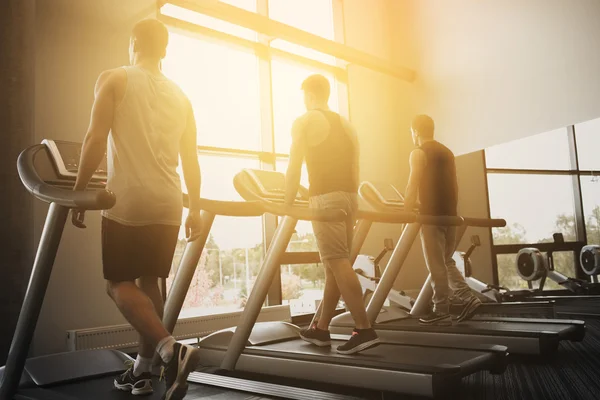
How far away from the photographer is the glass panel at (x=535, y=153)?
17.0ft

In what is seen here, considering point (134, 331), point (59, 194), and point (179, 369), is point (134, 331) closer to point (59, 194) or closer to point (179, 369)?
point (59, 194)

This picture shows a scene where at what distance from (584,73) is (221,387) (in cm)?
468

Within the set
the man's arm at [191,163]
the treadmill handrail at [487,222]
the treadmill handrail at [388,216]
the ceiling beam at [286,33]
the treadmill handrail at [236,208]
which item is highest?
the ceiling beam at [286,33]

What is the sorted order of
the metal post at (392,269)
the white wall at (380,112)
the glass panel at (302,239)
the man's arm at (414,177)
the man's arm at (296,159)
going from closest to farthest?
the man's arm at (296,159) < the man's arm at (414,177) < the metal post at (392,269) < the glass panel at (302,239) < the white wall at (380,112)

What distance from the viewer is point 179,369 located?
68.4 inches

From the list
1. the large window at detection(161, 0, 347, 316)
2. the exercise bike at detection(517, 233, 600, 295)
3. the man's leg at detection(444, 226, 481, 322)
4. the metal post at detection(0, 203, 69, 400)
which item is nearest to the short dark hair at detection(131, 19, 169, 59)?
the metal post at detection(0, 203, 69, 400)

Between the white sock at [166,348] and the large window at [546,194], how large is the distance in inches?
178

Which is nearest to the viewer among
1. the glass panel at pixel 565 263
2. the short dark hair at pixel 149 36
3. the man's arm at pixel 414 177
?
the short dark hair at pixel 149 36

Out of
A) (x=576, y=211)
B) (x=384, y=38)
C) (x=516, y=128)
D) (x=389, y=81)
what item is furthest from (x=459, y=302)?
(x=384, y=38)

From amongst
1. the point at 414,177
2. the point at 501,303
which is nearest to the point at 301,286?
the point at 501,303

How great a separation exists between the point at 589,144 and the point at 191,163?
169 inches

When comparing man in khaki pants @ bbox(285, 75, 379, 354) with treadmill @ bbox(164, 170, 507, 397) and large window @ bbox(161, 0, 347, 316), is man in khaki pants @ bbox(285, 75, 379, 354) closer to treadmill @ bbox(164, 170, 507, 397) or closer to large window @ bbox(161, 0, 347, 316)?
treadmill @ bbox(164, 170, 507, 397)

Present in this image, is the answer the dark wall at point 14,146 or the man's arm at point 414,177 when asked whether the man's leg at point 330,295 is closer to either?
the man's arm at point 414,177

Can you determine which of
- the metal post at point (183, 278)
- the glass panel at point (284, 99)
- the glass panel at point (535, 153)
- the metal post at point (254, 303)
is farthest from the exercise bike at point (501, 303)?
the glass panel at point (284, 99)
